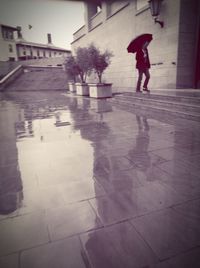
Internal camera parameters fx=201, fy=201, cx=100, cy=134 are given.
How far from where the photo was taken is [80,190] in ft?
9.01

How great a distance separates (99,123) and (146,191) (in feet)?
13.7

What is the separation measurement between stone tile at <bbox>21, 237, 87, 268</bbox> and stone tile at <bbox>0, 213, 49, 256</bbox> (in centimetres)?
10

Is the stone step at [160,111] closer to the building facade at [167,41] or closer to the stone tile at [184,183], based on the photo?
the building facade at [167,41]

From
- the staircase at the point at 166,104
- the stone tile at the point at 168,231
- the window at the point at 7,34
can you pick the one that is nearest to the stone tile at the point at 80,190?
the stone tile at the point at 168,231

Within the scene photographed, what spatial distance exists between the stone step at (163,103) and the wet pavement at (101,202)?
226cm

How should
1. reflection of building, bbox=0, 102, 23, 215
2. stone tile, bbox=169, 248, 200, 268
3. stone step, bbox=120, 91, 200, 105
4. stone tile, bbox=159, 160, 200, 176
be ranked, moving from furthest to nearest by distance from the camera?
stone step, bbox=120, 91, 200, 105
stone tile, bbox=159, 160, 200, 176
reflection of building, bbox=0, 102, 23, 215
stone tile, bbox=169, 248, 200, 268

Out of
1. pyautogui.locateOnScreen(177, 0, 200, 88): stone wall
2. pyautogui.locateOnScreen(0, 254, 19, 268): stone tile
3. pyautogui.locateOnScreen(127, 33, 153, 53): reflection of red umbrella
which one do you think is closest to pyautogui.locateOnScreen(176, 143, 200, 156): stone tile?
pyautogui.locateOnScreen(0, 254, 19, 268): stone tile

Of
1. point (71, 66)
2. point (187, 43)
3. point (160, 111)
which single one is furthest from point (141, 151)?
point (71, 66)

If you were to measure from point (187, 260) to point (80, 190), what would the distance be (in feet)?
4.91

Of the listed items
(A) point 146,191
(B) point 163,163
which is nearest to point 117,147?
(B) point 163,163

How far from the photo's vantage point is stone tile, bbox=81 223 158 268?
1.65 m

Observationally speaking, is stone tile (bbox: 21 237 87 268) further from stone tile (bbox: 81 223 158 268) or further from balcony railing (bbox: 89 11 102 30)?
balcony railing (bbox: 89 11 102 30)

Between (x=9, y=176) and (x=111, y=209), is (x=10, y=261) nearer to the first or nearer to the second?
(x=111, y=209)

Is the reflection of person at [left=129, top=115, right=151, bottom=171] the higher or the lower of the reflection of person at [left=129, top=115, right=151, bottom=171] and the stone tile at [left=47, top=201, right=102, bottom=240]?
the higher
